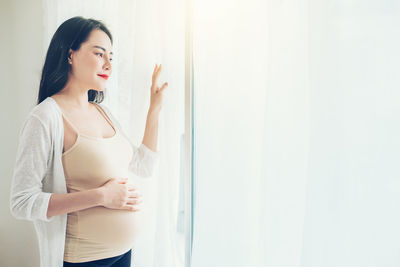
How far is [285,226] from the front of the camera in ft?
2.73

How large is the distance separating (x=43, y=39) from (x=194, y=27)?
1073 millimetres

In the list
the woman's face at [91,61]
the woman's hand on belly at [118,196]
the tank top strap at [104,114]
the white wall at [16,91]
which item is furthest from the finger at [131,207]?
the white wall at [16,91]

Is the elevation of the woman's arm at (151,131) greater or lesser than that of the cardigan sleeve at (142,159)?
greater

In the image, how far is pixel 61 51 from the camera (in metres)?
1.05

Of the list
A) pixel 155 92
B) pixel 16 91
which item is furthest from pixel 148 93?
pixel 16 91

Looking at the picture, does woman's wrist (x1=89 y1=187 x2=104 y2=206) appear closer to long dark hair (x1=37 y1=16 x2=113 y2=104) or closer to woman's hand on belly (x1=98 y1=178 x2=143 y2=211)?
woman's hand on belly (x1=98 y1=178 x2=143 y2=211)

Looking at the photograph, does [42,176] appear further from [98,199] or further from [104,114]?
[104,114]

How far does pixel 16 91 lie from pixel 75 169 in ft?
3.84

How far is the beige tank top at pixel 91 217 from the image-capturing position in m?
1.00

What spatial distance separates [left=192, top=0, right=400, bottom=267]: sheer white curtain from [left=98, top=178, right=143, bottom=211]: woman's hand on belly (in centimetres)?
22

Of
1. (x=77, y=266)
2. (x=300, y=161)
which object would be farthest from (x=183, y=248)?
(x=300, y=161)

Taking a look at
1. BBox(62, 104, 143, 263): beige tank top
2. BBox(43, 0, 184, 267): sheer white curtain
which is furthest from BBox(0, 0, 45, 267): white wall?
BBox(62, 104, 143, 263): beige tank top

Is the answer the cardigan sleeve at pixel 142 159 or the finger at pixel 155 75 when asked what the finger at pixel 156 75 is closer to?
the finger at pixel 155 75

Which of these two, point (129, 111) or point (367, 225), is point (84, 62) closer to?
point (129, 111)
